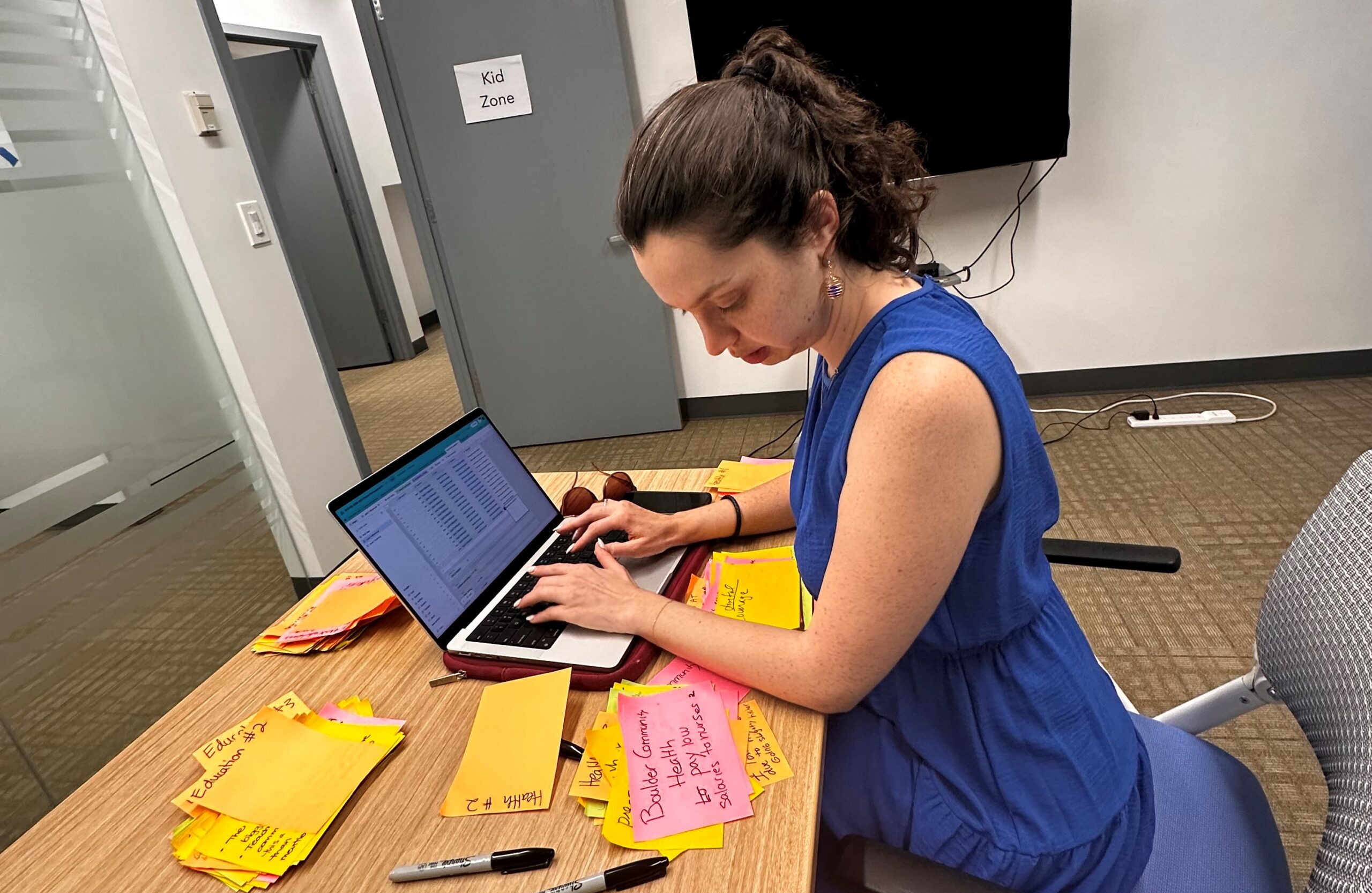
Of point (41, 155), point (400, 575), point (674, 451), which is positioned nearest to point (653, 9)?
point (674, 451)

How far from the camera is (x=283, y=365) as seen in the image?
218cm

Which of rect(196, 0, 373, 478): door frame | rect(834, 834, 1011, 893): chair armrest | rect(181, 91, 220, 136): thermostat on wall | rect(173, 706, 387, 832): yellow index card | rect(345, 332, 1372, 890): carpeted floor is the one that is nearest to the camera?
rect(834, 834, 1011, 893): chair armrest

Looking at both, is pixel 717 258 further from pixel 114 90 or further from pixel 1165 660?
pixel 114 90

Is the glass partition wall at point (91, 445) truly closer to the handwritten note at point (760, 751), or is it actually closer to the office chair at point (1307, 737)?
the handwritten note at point (760, 751)

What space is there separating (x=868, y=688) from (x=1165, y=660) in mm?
1376

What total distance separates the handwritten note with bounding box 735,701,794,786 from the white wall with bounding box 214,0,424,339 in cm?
472

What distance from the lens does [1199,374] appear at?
108 inches

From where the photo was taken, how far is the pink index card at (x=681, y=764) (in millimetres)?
579

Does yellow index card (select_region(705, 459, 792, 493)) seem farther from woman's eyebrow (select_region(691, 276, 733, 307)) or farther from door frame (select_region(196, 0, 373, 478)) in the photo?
door frame (select_region(196, 0, 373, 478))

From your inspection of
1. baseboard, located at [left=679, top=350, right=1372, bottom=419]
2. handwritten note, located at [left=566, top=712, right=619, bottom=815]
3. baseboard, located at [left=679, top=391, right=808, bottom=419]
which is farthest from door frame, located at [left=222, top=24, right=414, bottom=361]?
handwritten note, located at [left=566, top=712, right=619, bottom=815]

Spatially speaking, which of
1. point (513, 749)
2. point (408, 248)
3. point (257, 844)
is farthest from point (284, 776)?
point (408, 248)

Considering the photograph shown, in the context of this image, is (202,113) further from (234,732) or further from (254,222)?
(234,732)

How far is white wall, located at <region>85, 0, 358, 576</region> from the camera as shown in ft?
5.97

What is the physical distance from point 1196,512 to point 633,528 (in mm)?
1989
